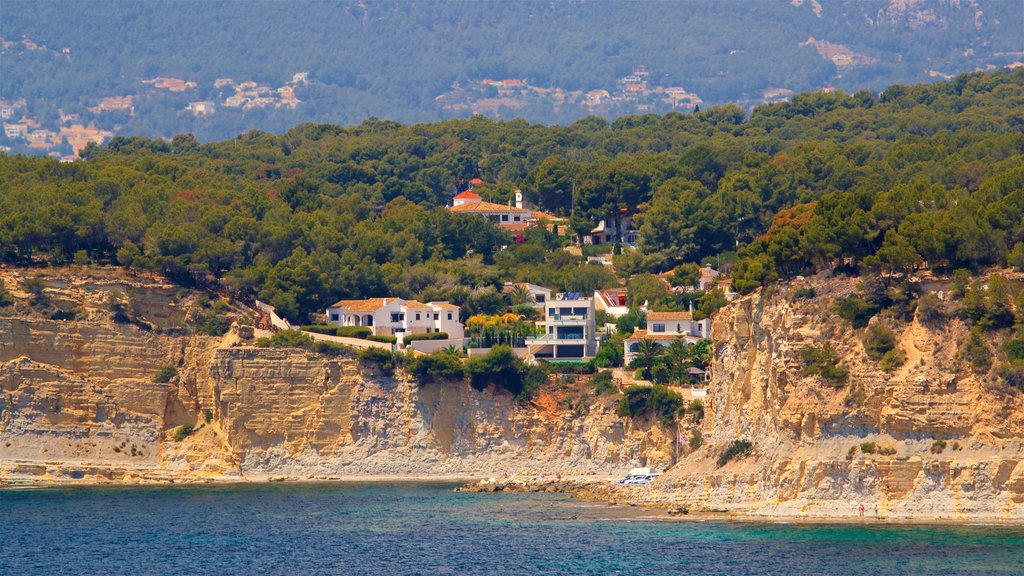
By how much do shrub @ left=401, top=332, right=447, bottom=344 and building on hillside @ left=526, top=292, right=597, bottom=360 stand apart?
3.78 meters

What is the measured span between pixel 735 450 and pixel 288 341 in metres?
22.7

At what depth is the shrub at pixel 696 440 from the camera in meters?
75.1

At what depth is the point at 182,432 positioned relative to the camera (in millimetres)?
81500

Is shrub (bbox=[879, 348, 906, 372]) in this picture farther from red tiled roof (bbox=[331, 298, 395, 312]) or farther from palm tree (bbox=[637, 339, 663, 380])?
red tiled roof (bbox=[331, 298, 395, 312])

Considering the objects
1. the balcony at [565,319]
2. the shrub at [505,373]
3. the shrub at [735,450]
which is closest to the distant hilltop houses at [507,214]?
the balcony at [565,319]

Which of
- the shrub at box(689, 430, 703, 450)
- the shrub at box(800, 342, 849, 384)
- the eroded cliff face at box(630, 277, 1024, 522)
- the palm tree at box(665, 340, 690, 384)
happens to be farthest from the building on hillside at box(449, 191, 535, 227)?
the shrub at box(800, 342, 849, 384)

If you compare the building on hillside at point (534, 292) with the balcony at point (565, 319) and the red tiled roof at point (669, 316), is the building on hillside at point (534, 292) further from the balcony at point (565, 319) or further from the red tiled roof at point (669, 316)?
the red tiled roof at point (669, 316)

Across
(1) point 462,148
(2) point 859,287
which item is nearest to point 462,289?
(2) point 859,287

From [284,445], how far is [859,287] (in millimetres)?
26767

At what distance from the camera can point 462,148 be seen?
129000mm

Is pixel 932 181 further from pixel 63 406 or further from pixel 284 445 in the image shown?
pixel 63 406

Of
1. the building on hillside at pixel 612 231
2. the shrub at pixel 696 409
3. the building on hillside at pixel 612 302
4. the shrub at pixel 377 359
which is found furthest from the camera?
the building on hillside at pixel 612 231

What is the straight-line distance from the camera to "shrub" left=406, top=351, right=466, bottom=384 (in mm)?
80938

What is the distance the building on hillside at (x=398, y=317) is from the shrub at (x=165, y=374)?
7.79m
